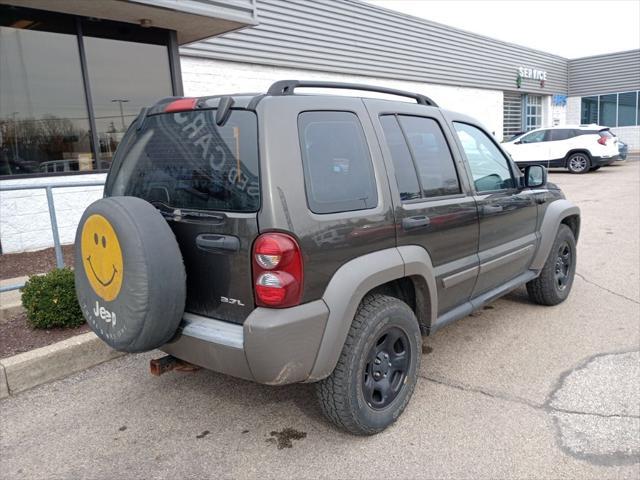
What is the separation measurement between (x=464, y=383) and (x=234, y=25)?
6.44 m

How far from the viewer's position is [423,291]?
3227 mm

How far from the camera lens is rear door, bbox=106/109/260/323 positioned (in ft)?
8.23

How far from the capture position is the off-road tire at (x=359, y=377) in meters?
2.71

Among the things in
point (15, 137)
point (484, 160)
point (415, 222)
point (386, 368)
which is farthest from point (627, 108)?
point (386, 368)

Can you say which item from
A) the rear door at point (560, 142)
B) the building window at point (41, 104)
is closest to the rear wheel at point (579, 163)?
the rear door at point (560, 142)

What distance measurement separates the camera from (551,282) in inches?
189

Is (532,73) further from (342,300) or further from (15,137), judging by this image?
(342,300)

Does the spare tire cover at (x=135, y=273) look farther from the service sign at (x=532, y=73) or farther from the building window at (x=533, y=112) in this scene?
the building window at (x=533, y=112)

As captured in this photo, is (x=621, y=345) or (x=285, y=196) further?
(x=621, y=345)

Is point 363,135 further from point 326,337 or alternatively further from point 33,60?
point 33,60

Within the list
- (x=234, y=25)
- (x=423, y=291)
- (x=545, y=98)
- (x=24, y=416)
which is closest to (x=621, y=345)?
(x=423, y=291)

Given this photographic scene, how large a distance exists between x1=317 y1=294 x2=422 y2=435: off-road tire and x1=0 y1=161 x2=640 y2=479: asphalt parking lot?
0.42 ft

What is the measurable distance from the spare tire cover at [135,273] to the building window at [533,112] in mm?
25528

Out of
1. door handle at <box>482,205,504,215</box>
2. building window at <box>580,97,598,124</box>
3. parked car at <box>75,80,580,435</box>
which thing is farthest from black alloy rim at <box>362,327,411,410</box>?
building window at <box>580,97,598,124</box>
